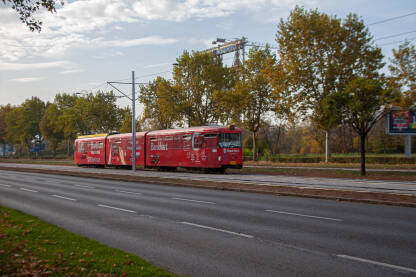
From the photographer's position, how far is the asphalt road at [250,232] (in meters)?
6.16

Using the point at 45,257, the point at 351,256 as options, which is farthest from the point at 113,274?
the point at 351,256

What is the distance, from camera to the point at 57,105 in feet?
315

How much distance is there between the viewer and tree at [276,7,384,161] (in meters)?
35.5

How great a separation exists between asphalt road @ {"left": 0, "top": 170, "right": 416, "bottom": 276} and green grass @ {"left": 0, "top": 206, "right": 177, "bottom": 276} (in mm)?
559

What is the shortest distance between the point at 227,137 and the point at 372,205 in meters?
16.1

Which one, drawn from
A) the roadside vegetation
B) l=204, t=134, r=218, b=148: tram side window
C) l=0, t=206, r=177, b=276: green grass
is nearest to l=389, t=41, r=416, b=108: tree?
the roadside vegetation

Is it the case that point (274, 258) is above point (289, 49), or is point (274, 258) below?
below

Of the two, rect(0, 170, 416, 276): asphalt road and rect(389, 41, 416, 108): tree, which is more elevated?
rect(389, 41, 416, 108): tree

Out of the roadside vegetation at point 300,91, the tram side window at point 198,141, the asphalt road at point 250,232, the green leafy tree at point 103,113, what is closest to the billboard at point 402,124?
the roadside vegetation at point 300,91

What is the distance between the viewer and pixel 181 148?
30656 mm

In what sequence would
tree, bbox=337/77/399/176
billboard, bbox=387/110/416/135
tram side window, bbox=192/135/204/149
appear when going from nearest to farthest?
tree, bbox=337/77/399/176, tram side window, bbox=192/135/204/149, billboard, bbox=387/110/416/135

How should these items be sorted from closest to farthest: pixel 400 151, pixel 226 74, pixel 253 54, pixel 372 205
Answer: pixel 372 205
pixel 253 54
pixel 226 74
pixel 400 151

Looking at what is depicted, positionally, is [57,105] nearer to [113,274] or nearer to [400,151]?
[400,151]

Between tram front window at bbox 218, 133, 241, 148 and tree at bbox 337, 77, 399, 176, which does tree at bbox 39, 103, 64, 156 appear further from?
tree at bbox 337, 77, 399, 176
